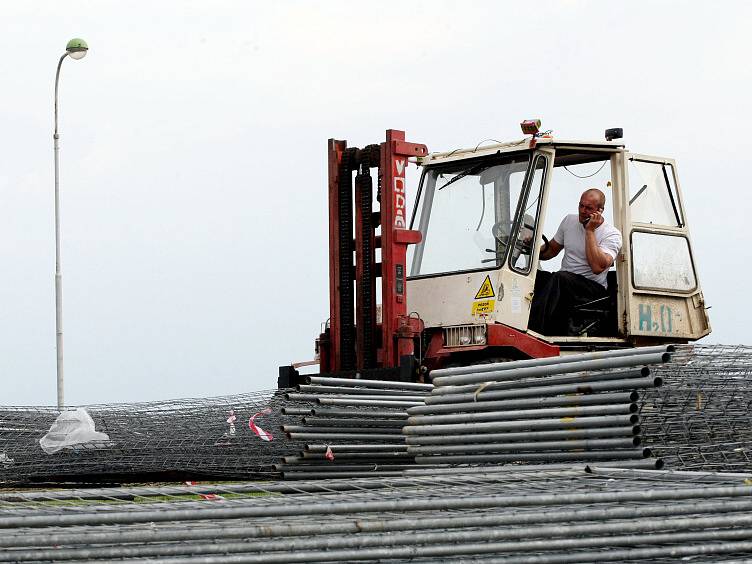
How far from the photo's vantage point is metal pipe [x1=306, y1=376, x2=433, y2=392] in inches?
405

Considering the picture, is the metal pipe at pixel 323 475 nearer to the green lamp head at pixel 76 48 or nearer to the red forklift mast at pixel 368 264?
the red forklift mast at pixel 368 264

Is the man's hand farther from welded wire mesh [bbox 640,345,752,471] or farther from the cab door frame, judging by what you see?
welded wire mesh [bbox 640,345,752,471]

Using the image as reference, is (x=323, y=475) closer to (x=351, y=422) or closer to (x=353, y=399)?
(x=351, y=422)

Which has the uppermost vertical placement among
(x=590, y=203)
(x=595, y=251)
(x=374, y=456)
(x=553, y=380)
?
(x=590, y=203)

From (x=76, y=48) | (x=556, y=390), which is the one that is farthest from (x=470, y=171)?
(x=76, y=48)

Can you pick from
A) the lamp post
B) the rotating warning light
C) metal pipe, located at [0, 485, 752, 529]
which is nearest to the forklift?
the rotating warning light

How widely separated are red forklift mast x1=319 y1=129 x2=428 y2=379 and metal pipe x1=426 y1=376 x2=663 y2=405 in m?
2.21

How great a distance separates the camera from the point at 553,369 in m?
8.52

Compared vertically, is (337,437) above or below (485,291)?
below

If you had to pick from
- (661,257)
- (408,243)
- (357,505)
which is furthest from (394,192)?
(357,505)

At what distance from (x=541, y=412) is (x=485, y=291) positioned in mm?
3289

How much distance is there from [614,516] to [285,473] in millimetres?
5279

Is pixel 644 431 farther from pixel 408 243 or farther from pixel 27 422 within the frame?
pixel 27 422

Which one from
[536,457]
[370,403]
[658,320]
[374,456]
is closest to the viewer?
[536,457]
